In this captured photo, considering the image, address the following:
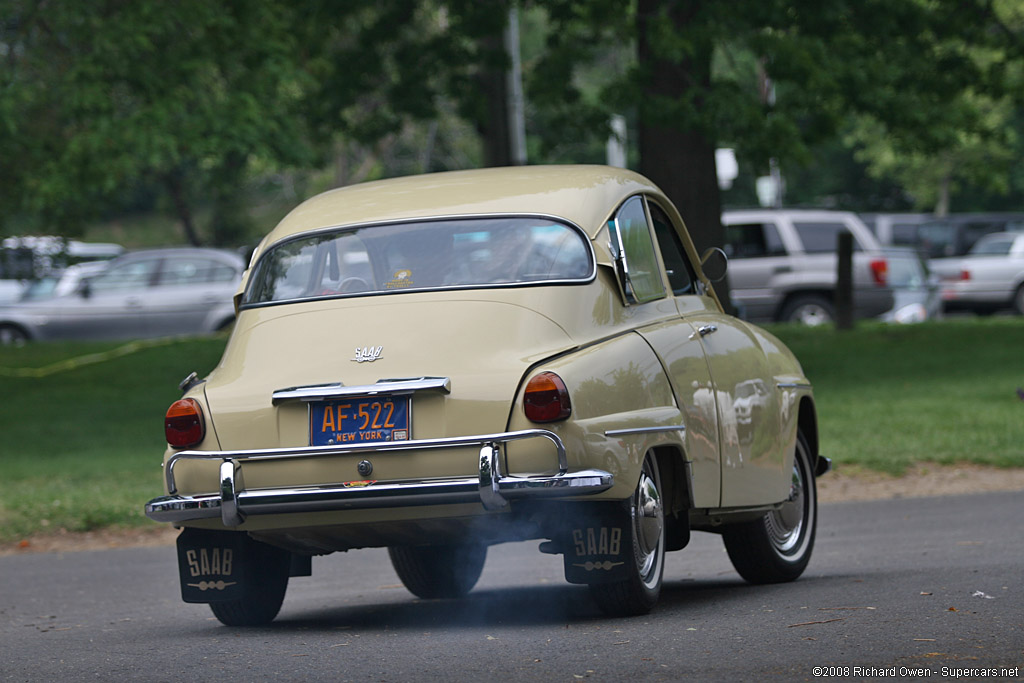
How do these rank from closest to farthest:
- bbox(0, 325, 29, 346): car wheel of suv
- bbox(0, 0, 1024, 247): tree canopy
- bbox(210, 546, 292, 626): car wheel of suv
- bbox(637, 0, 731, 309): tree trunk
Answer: bbox(210, 546, 292, 626): car wheel of suv → bbox(0, 0, 1024, 247): tree canopy → bbox(637, 0, 731, 309): tree trunk → bbox(0, 325, 29, 346): car wheel of suv

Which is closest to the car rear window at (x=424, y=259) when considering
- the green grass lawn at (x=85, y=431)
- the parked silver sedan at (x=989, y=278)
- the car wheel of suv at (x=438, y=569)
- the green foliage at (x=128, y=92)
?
the car wheel of suv at (x=438, y=569)

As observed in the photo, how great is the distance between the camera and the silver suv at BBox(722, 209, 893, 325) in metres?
27.5

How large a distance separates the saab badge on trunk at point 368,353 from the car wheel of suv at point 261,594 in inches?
44.9

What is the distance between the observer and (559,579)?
9062 mm

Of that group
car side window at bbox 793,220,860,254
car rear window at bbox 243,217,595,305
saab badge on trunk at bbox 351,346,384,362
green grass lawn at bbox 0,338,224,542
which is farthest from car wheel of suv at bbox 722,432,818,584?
car side window at bbox 793,220,860,254

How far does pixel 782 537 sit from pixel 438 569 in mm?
1745

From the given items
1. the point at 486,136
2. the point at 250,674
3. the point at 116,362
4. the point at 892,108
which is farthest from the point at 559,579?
the point at 116,362

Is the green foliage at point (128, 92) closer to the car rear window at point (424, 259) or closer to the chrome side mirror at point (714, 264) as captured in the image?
the chrome side mirror at point (714, 264)

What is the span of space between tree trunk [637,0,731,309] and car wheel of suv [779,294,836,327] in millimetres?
9302

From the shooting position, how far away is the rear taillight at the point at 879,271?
27.4 m

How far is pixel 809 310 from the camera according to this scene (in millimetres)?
27781

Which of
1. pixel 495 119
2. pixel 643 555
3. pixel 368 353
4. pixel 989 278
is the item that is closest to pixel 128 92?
pixel 495 119

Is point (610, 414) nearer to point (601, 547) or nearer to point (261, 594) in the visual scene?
point (601, 547)

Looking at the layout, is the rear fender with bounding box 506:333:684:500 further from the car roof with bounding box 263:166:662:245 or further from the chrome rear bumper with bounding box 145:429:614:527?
the car roof with bounding box 263:166:662:245
